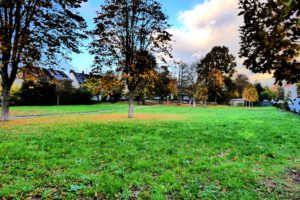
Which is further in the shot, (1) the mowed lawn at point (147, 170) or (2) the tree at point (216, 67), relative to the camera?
(2) the tree at point (216, 67)

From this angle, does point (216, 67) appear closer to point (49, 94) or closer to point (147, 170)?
point (49, 94)

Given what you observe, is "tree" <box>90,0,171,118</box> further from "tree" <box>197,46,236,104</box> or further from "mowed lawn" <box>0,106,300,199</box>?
"tree" <box>197,46,236,104</box>

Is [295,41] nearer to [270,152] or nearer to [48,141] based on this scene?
[270,152]

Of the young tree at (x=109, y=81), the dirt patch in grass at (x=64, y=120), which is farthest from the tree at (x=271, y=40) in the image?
the young tree at (x=109, y=81)

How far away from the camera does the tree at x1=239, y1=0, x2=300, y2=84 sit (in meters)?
4.46

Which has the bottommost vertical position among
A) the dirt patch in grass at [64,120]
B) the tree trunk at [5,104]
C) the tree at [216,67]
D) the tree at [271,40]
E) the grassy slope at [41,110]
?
the grassy slope at [41,110]

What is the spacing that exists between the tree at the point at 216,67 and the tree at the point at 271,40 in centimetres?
5441

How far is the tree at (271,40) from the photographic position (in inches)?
176

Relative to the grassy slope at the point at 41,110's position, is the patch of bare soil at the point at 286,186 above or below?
above

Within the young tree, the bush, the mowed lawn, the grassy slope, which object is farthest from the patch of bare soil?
the bush

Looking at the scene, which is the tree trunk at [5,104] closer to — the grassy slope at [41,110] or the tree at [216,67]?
the grassy slope at [41,110]

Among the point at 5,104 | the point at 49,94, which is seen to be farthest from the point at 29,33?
the point at 49,94

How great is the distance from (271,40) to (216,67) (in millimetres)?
57730

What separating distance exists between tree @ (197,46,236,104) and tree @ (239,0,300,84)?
54411 millimetres
